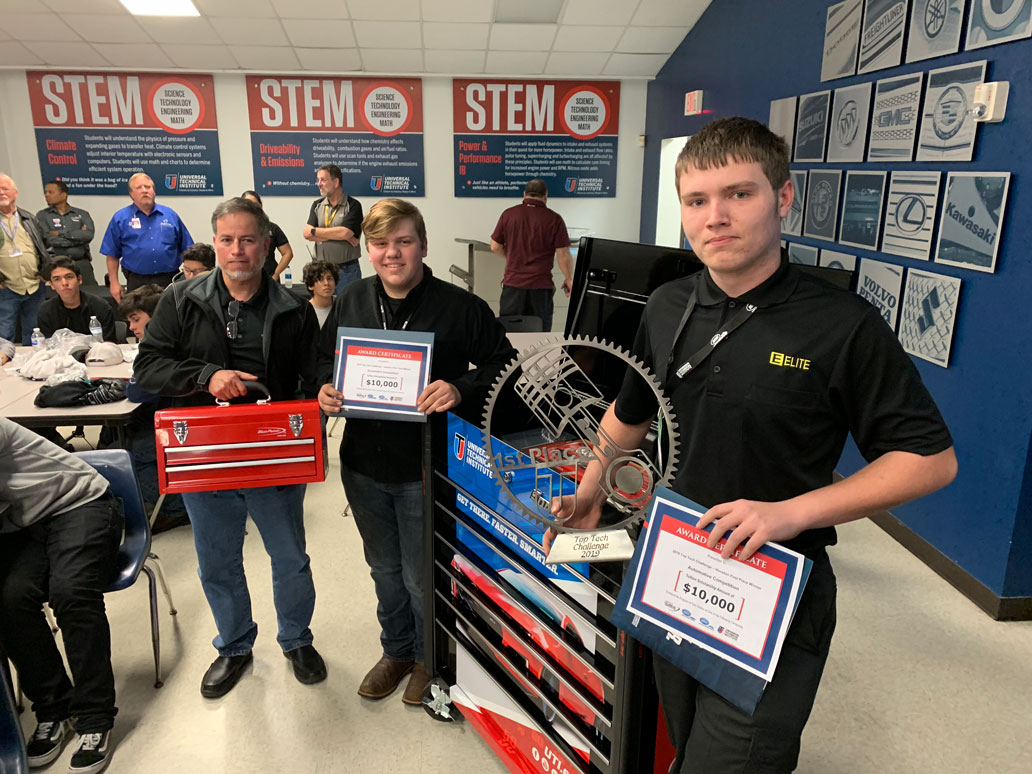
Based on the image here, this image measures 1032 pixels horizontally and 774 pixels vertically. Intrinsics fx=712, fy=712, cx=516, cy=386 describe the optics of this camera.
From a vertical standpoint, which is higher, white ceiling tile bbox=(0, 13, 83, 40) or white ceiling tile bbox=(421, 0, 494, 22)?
white ceiling tile bbox=(421, 0, 494, 22)

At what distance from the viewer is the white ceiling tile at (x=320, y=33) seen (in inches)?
250

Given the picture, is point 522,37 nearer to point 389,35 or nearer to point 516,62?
point 516,62

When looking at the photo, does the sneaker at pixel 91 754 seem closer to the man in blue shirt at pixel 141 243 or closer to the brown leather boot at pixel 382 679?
the brown leather boot at pixel 382 679

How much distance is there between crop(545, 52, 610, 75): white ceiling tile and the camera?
7.15 meters

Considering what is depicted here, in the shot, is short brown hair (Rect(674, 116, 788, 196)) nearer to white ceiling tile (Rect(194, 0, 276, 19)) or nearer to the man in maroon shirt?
the man in maroon shirt

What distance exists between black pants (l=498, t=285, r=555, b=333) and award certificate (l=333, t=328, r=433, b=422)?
4328 mm

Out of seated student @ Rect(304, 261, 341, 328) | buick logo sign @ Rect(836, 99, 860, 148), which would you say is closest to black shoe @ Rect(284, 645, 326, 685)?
seated student @ Rect(304, 261, 341, 328)

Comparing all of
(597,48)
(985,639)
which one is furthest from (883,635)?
(597,48)

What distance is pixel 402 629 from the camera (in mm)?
2373

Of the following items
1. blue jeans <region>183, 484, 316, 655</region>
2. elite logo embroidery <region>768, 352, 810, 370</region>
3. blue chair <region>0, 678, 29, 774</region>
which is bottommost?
blue chair <region>0, 678, 29, 774</region>

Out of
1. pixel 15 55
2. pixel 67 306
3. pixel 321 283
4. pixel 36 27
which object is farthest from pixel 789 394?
pixel 15 55

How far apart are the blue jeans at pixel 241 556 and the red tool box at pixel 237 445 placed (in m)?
0.14

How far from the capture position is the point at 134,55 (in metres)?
6.92

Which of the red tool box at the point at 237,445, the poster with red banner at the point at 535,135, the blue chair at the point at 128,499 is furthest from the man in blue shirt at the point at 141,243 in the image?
the red tool box at the point at 237,445
